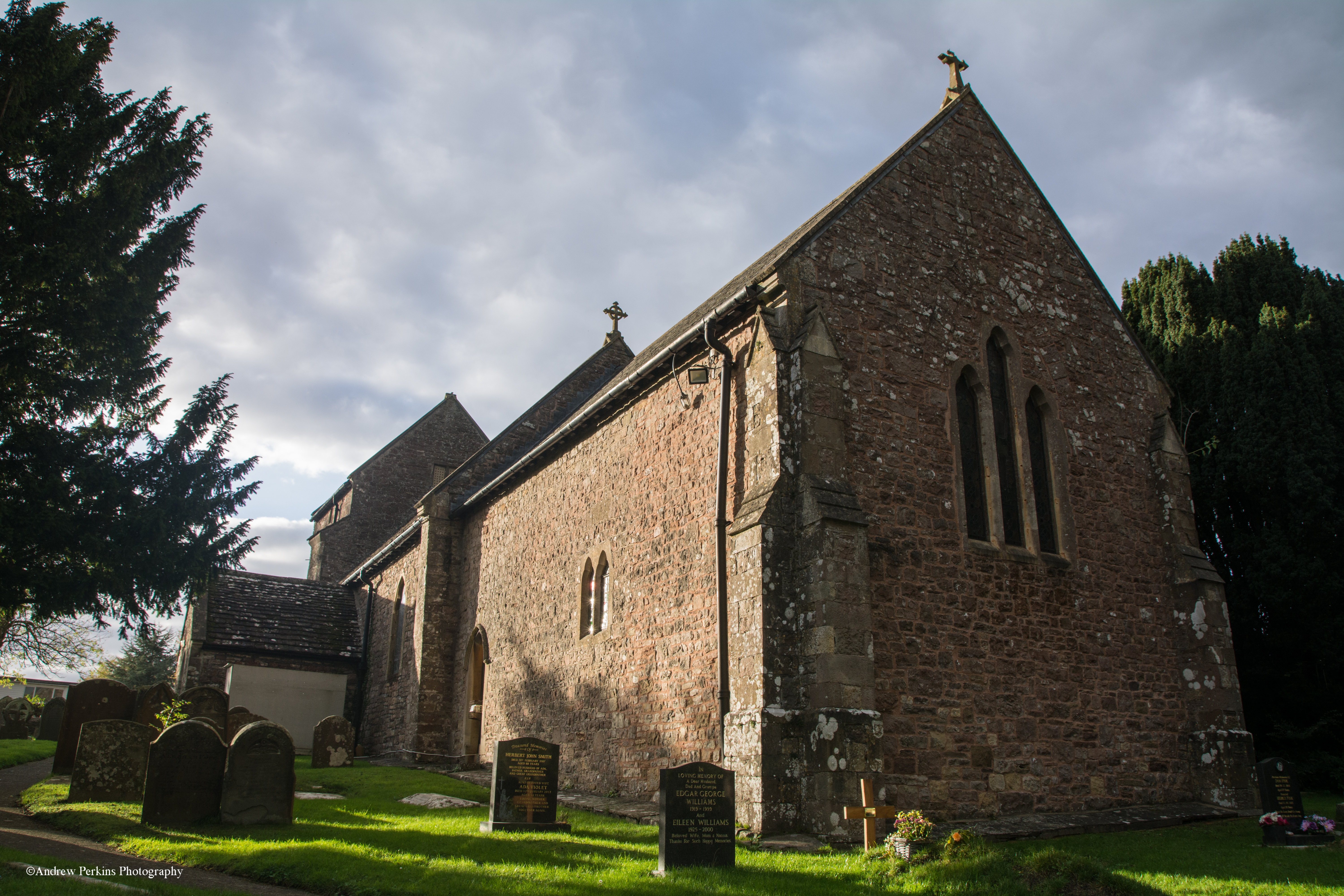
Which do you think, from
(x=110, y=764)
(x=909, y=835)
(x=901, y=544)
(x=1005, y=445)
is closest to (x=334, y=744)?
(x=110, y=764)

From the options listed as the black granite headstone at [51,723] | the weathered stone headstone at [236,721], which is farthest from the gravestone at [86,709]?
the black granite headstone at [51,723]

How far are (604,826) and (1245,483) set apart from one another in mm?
14576

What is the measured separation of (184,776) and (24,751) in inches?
513

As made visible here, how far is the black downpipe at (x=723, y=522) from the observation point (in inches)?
443

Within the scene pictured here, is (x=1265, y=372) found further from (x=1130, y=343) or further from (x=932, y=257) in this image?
(x=932, y=257)

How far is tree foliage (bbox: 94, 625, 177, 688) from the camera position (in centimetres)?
5259

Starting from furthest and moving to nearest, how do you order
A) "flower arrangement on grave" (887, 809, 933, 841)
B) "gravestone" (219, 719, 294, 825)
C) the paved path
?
"gravestone" (219, 719, 294, 825)
"flower arrangement on grave" (887, 809, 933, 841)
the paved path

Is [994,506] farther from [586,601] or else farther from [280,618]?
[280,618]

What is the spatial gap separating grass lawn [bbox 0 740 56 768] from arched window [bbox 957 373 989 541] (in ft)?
56.5

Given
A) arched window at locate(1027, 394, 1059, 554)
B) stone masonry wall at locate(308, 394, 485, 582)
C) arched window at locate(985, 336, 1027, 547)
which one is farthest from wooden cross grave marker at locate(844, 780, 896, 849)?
stone masonry wall at locate(308, 394, 485, 582)

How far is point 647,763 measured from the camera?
12.9 m

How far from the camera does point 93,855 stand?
29.3ft

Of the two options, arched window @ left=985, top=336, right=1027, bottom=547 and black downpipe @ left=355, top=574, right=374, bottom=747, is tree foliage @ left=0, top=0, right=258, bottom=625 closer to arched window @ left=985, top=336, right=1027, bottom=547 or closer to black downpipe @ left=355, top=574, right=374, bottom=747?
black downpipe @ left=355, top=574, right=374, bottom=747

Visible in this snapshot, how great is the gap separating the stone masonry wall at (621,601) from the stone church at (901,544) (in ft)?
0.21
